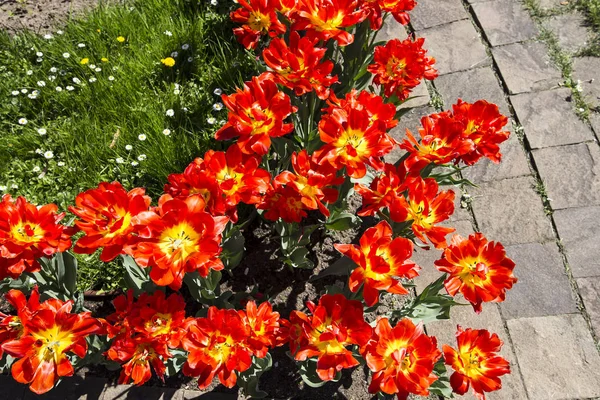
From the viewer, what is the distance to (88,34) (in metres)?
3.29

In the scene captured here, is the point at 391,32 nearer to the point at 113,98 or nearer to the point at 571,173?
the point at 571,173

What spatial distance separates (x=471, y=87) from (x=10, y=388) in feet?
9.05

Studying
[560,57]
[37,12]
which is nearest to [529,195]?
[560,57]

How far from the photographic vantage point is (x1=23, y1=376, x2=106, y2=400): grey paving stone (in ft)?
7.13

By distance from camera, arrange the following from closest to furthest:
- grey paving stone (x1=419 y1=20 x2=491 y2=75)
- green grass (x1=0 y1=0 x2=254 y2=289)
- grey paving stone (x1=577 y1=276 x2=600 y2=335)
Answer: grey paving stone (x1=577 y1=276 x2=600 y2=335)
green grass (x1=0 y1=0 x2=254 y2=289)
grey paving stone (x1=419 y1=20 x2=491 y2=75)

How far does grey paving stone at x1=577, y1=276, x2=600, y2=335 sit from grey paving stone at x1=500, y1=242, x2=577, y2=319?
5 cm

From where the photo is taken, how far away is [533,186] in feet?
9.01

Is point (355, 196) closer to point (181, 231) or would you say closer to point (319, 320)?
point (319, 320)

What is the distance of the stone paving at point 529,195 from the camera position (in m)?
2.22

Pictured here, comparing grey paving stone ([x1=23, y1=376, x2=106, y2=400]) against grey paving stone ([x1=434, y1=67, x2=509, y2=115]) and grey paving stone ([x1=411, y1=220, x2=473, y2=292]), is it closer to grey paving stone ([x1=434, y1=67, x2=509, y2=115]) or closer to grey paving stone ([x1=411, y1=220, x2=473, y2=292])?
grey paving stone ([x1=411, y1=220, x2=473, y2=292])

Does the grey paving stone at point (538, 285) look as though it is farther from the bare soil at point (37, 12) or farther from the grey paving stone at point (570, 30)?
the bare soil at point (37, 12)

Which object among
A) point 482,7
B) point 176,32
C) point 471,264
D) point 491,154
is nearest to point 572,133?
point 482,7

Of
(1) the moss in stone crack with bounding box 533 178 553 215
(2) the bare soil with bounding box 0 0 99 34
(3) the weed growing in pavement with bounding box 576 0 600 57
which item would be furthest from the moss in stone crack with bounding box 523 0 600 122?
(2) the bare soil with bounding box 0 0 99 34

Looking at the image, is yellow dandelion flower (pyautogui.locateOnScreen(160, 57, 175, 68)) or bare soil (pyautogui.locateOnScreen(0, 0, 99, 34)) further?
bare soil (pyautogui.locateOnScreen(0, 0, 99, 34))
